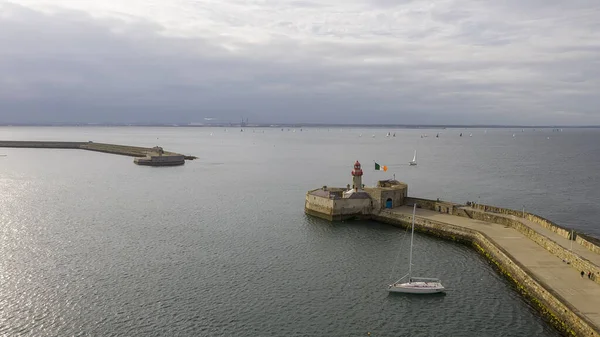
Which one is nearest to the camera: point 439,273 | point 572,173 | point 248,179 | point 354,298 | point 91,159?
point 354,298

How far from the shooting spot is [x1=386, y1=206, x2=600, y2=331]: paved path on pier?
30062 millimetres

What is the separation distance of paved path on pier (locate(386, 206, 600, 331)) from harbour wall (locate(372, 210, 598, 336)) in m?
0.53

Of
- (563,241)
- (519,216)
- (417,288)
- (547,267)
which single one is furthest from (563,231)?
(417,288)

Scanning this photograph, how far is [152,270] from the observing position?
40188 mm

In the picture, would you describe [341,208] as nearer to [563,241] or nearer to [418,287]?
[418,287]

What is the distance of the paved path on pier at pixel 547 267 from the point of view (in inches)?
1184

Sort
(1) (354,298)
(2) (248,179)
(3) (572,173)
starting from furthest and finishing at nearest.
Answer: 1. (3) (572,173)
2. (2) (248,179)
3. (1) (354,298)

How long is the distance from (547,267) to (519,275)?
8.67 feet

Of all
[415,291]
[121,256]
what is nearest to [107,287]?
[121,256]

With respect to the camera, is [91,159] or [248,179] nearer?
[248,179]

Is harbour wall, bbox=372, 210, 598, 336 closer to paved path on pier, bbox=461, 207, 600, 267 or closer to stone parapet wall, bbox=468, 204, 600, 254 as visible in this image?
paved path on pier, bbox=461, 207, 600, 267

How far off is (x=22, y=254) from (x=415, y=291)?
118ft

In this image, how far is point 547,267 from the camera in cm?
3703

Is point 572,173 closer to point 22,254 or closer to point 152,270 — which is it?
point 152,270
